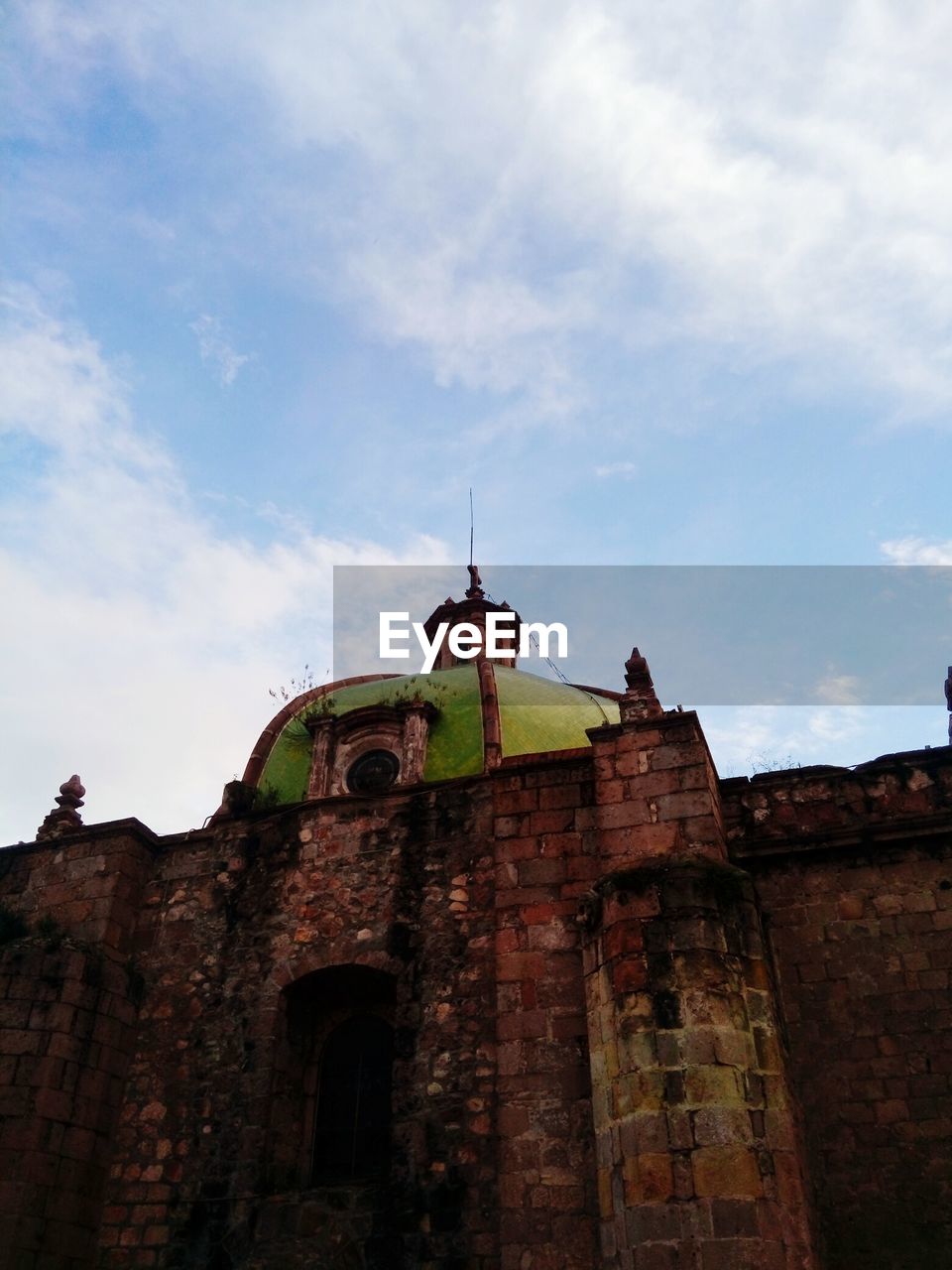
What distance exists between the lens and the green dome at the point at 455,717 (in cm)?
1440

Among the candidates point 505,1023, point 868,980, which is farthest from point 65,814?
point 868,980

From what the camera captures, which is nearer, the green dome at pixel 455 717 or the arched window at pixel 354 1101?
the arched window at pixel 354 1101

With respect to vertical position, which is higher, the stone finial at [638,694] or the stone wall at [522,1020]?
the stone finial at [638,694]

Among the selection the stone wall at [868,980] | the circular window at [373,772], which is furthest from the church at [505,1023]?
the circular window at [373,772]

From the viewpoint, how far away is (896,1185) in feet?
27.8

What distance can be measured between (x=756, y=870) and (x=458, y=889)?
2883mm

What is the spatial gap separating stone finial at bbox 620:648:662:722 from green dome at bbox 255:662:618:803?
2.85m

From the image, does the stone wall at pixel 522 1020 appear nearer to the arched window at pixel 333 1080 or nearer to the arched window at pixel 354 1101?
the arched window at pixel 333 1080

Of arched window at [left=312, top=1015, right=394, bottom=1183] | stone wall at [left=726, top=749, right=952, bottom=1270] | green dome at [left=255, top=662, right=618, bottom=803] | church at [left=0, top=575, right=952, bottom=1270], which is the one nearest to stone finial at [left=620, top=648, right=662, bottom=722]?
church at [left=0, top=575, right=952, bottom=1270]

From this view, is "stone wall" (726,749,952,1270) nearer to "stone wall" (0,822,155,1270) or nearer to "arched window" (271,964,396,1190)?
"arched window" (271,964,396,1190)

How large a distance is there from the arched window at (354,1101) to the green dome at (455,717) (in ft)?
10.0

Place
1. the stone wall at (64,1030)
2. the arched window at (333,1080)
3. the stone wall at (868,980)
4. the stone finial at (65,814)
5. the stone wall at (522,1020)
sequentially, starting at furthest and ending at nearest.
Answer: the stone finial at (65,814), the arched window at (333,1080), the stone wall at (64,1030), the stone wall at (868,980), the stone wall at (522,1020)

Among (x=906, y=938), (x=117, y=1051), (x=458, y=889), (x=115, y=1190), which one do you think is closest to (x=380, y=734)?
(x=458, y=889)

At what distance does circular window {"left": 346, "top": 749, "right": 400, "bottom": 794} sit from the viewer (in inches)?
567
